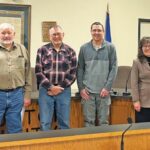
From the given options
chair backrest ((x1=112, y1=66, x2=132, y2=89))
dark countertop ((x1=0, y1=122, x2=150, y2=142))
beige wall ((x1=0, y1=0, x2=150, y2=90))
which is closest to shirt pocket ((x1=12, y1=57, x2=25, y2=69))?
dark countertop ((x1=0, y1=122, x2=150, y2=142))

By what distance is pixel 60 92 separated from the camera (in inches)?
134

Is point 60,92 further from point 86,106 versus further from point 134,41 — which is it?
point 134,41

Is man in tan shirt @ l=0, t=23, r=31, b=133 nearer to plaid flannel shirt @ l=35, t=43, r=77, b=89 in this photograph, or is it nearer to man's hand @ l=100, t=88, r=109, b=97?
plaid flannel shirt @ l=35, t=43, r=77, b=89

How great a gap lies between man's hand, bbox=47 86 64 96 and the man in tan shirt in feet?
0.91

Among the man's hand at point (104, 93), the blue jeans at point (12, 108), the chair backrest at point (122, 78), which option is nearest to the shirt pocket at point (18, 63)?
the blue jeans at point (12, 108)

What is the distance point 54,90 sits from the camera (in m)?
3.38

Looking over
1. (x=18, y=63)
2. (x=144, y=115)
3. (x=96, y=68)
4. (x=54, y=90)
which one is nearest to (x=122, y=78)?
(x=96, y=68)

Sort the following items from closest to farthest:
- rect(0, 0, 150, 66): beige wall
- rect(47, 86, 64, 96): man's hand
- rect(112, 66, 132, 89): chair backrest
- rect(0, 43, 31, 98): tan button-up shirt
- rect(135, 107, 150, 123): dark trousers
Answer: rect(0, 43, 31, 98): tan button-up shirt < rect(135, 107, 150, 123): dark trousers < rect(47, 86, 64, 96): man's hand < rect(112, 66, 132, 89): chair backrest < rect(0, 0, 150, 66): beige wall

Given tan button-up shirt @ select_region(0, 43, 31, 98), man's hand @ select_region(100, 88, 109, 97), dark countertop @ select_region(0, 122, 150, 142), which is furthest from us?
man's hand @ select_region(100, 88, 109, 97)

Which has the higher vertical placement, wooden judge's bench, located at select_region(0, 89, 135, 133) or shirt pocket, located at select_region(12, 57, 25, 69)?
shirt pocket, located at select_region(12, 57, 25, 69)

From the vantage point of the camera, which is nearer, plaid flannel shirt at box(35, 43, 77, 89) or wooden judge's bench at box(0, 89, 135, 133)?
plaid flannel shirt at box(35, 43, 77, 89)

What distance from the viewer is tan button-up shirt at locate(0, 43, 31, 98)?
123 inches

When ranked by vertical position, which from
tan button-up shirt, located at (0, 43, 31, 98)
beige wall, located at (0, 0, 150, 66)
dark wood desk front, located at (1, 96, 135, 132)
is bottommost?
dark wood desk front, located at (1, 96, 135, 132)

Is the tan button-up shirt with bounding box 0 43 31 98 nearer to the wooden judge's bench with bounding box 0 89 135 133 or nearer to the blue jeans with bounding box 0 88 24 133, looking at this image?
the blue jeans with bounding box 0 88 24 133
